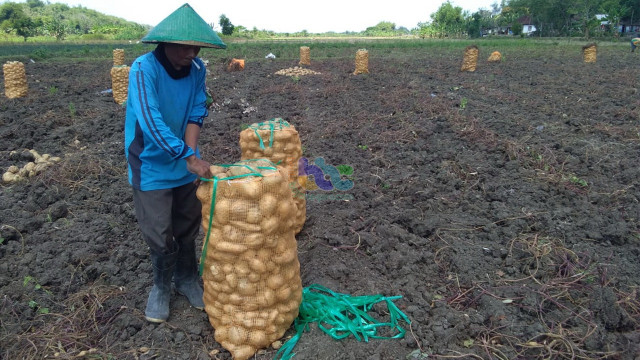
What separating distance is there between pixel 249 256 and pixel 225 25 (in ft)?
155

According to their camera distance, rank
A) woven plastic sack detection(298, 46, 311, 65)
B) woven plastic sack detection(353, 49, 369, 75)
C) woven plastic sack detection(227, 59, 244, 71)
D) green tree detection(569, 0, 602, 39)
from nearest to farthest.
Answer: woven plastic sack detection(353, 49, 369, 75)
woven plastic sack detection(227, 59, 244, 71)
woven plastic sack detection(298, 46, 311, 65)
green tree detection(569, 0, 602, 39)

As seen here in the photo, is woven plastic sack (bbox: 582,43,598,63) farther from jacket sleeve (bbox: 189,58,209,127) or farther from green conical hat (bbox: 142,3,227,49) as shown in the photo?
green conical hat (bbox: 142,3,227,49)

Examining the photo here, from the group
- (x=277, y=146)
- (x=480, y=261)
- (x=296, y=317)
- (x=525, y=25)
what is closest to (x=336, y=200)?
(x=277, y=146)

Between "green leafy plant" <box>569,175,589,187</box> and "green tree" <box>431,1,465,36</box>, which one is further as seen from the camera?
"green tree" <box>431,1,465,36</box>

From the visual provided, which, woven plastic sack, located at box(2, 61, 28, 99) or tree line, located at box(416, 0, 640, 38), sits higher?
tree line, located at box(416, 0, 640, 38)

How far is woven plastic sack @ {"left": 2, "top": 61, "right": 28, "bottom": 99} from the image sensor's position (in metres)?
10.1

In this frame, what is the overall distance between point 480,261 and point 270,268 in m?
2.07

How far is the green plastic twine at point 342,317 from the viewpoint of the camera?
258 cm

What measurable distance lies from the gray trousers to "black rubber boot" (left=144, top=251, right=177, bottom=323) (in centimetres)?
9

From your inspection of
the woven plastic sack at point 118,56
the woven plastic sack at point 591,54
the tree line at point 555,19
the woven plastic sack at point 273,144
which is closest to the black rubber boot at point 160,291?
the woven plastic sack at point 273,144

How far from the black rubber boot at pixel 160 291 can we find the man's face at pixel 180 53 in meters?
1.26

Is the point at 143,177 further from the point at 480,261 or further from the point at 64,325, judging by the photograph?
the point at 480,261

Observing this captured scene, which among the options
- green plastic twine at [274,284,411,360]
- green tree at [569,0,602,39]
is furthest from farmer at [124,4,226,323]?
green tree at [569,0,602,39]

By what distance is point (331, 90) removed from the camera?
11000 millimetres
